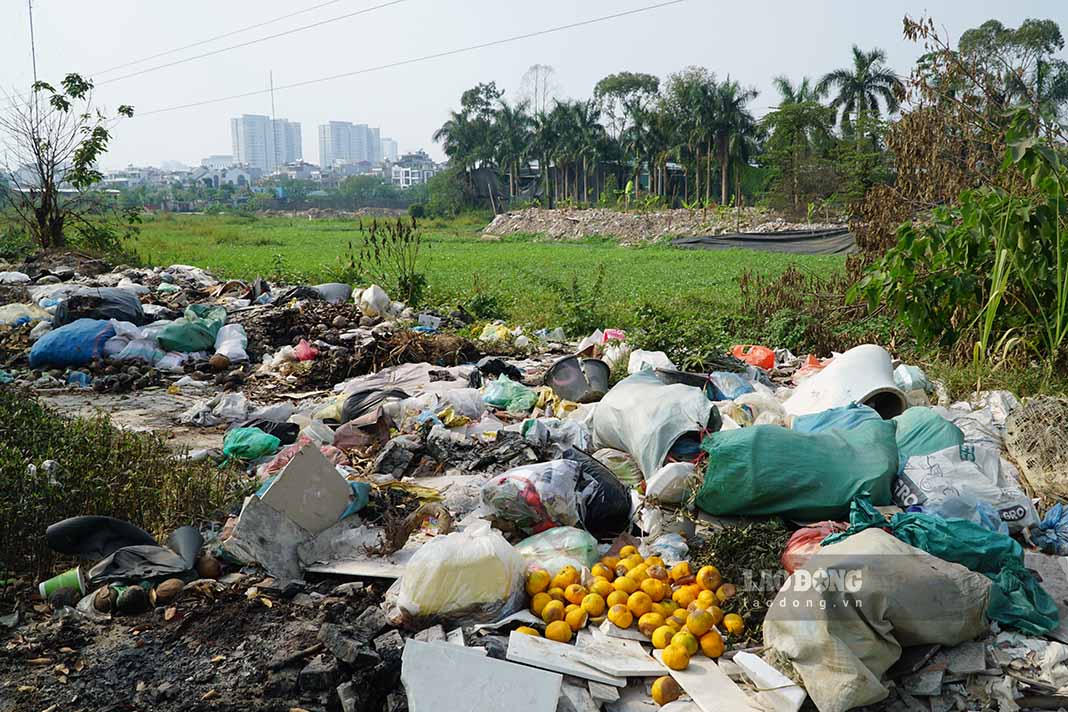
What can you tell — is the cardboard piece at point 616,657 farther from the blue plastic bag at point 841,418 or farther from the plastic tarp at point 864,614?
the blue plastic bag at point 841,418

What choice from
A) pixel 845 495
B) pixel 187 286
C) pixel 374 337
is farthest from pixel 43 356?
pixel 845 495

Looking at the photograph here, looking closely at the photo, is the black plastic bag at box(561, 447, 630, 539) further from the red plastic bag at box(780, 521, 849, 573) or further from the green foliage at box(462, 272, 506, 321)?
the green foliage at box(462, 272, 506, 321)

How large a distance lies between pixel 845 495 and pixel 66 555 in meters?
3.25

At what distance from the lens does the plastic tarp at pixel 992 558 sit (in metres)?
2.89

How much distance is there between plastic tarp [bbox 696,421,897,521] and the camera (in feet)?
11.7

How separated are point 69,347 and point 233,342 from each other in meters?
1.28

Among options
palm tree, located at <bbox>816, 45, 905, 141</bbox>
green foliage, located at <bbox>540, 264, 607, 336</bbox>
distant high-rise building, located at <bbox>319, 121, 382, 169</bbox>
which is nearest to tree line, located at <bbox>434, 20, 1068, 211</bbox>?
palm tree, located at <bbox>816, 45, 905, 141</bbox>

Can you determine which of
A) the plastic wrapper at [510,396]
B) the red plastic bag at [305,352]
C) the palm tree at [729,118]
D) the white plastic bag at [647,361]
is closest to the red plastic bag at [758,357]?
the white plastic bag at [647,361]

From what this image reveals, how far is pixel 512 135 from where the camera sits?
47.5 m

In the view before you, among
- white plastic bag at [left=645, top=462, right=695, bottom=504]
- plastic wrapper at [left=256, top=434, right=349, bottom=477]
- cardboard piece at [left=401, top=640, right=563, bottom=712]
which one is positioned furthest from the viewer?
plastic wrapper at [left=256, top=434, right=349, bottom=477]

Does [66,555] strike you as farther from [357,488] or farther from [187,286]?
[187,286]

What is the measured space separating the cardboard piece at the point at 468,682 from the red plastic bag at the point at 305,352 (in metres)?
4.69

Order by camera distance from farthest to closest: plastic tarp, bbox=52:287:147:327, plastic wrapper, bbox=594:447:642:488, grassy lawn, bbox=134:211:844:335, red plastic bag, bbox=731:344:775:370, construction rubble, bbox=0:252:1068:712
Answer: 1. grassy lawn, bbox=134:211:844:335
2. plastic tarp, bbox=52:287:147:327
3. red plastic bag, bbox=731:344:775:370
4. plastic wrapper, bbox=594:447:642:488
5. construction rubble, bbox=0:252:1068:712

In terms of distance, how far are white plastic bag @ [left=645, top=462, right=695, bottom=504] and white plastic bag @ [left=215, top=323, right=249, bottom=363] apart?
4.68 meters
